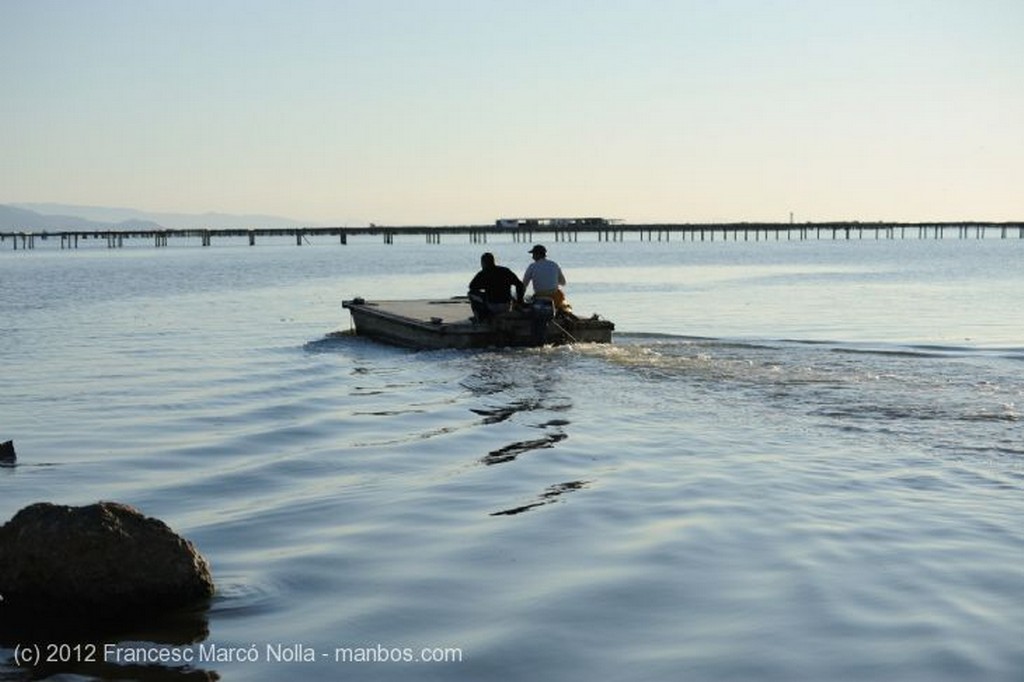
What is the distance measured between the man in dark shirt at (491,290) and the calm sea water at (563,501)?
3.16 feet

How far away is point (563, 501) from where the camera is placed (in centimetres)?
977

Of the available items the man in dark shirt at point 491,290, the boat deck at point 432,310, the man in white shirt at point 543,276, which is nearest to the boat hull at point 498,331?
the boat deck at point 432,310

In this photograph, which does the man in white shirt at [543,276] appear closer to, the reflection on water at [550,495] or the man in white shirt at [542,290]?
the man in white shirt at [542,290]

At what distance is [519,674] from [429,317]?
1853 cm

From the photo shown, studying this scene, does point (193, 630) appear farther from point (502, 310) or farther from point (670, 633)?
point (502, 310)

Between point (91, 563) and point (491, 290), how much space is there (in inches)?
603

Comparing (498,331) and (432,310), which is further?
(432,310)

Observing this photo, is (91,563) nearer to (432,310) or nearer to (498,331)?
(498,331)

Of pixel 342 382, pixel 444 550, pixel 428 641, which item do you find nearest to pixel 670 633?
pixel 428 641

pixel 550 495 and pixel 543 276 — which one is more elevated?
pixel 543 276

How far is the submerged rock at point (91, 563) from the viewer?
6883 mm

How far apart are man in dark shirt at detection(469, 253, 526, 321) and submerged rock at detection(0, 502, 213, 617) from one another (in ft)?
49.0

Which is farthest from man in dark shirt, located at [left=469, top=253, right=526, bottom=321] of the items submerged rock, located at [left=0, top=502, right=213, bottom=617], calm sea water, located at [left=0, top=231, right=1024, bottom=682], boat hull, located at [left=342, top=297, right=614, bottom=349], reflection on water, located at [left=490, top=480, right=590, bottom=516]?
submerged rock, located at [left=0, top=502, right=213, bottom=617]

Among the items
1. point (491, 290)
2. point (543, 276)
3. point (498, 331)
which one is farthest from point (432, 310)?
point (543, 276)
